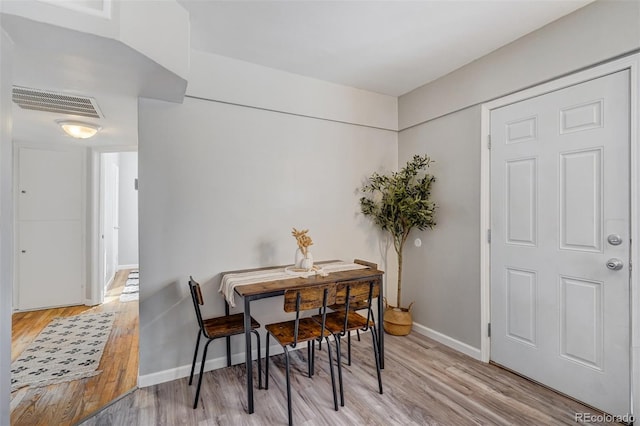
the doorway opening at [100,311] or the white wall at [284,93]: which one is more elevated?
the white wall at [284,93]

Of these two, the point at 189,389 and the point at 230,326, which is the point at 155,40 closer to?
the point at 230,326

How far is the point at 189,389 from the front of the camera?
2250mm

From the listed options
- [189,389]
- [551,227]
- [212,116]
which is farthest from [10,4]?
[551,227]

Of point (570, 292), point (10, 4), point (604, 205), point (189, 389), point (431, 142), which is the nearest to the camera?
point (10, 4)

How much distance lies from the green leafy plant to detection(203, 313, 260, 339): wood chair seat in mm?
1677

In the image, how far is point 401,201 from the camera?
301 centimetres

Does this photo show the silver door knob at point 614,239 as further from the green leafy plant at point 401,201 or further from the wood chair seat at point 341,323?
the wood chair seat at point 341,323

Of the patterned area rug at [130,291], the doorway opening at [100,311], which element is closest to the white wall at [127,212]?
the doorway opening at [100,311]

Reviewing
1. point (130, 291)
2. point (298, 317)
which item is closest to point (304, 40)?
point (298, 317)

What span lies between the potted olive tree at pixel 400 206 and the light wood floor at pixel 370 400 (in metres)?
0.61

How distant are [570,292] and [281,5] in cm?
275

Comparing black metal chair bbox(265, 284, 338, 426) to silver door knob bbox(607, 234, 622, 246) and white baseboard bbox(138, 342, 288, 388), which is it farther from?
silver door knob bbox(607, 234, 622, 246)

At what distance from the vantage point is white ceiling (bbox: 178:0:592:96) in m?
1.98

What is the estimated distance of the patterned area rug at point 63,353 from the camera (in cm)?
242
